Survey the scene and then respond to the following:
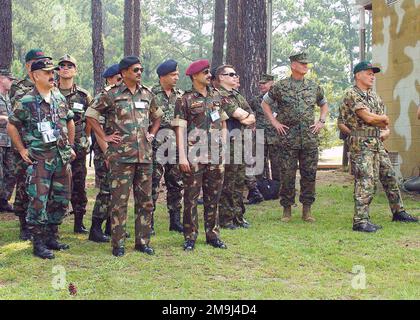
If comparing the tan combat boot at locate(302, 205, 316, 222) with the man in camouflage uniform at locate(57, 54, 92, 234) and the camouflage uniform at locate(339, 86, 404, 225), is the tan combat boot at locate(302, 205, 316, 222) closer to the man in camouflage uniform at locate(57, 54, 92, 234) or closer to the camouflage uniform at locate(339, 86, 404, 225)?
the camouflage uniform at locate(339, 86, 404, 225)

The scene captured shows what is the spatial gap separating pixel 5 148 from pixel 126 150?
12.4 feet

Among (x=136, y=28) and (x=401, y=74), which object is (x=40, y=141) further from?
(x=136, y=28)

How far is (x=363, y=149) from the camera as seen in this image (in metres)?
7.32

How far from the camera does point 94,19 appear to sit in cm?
1495

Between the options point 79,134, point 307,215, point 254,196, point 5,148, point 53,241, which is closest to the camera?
point 53,241

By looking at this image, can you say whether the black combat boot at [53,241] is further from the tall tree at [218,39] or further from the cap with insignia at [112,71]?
the tall tree at [218,39]

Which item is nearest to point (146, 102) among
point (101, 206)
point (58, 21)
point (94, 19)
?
point (101, 206)

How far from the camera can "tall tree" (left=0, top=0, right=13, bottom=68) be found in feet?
38.7

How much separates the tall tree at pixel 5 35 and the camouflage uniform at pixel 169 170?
568 cm

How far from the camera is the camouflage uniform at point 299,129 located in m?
7.82

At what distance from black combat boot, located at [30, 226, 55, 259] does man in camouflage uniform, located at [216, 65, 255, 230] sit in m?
2.43

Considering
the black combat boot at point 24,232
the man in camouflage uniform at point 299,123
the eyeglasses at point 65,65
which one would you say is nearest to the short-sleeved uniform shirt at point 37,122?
the eyeglasses at point 65,65

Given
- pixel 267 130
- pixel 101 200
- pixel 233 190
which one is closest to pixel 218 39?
pixel 267 130

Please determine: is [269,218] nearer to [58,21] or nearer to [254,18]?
[254,18]
